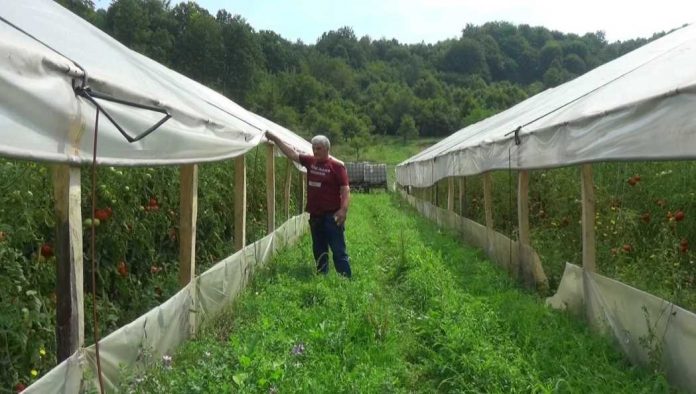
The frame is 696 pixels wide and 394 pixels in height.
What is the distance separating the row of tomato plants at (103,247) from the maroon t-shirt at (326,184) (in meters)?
1.21

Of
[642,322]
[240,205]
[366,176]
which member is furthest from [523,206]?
[366,176]

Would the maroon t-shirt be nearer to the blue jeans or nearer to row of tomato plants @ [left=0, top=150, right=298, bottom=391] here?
the blue jeans

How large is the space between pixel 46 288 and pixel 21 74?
75.8 inches

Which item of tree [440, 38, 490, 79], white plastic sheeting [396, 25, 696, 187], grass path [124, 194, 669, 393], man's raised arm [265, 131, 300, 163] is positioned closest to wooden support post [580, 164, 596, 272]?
white plastic sheeting [396, 25, 696, 187]

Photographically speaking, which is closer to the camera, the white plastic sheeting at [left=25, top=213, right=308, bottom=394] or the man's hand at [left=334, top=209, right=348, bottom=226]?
the white plastic sheeting at [left=25, top=213, right=308, bottom=394]

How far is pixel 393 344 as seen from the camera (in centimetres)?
475

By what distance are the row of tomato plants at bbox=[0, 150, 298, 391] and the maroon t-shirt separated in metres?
1.21

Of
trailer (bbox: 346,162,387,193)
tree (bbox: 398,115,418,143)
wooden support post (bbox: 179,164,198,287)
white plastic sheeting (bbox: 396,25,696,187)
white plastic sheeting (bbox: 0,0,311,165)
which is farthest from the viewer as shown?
tree (bbox: 398,115,418,143)

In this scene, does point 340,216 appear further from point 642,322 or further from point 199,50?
point 199,50

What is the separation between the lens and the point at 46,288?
3.61 m

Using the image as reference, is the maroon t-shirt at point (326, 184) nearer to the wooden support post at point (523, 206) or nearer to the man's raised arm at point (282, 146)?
the man's raised arm at point (282, 146)

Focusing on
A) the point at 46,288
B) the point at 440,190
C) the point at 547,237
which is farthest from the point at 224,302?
the point at 440,190

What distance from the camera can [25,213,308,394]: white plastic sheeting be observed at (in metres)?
2.71

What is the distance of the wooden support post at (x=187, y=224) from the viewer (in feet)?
15.7
